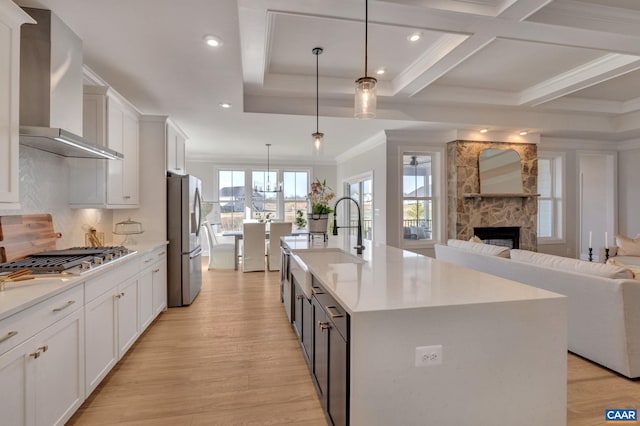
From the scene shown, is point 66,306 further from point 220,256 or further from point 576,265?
point 220,256

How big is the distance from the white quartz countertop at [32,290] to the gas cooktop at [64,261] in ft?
0.18

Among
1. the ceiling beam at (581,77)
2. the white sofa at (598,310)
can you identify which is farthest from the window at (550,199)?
the white sofa at (598,310)

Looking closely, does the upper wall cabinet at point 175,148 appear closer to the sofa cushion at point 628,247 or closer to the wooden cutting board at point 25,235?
the wooden cutting board at point 25,235

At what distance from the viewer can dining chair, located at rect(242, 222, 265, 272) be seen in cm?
610

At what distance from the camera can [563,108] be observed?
5.05 meters

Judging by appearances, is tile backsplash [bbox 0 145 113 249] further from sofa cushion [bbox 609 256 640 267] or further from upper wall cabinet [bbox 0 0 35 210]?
sofa cushion [bbox 609 256 640 267]

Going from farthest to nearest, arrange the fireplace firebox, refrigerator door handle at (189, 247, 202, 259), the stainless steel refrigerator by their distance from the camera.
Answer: the fireplace firebox → refrigerator door handle at (189, 247, 202, 259) → the stainless steel refrigerator

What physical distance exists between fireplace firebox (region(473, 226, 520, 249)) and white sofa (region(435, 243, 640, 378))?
9.72ft

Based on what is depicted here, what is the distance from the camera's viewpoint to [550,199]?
6.30m

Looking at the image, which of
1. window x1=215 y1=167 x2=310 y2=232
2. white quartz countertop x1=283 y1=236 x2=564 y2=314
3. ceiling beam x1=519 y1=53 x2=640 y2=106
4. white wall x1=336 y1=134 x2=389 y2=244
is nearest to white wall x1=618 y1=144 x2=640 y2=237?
ceiling beam x1=519 y1=53 x2=640 y2=106

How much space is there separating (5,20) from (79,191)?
5.22 feet

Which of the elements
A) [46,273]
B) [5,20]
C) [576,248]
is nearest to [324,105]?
[5,20]

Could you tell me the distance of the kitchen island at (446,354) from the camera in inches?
49.8

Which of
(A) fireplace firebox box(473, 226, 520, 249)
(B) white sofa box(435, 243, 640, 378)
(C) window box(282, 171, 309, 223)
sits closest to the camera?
(B) white sofa box(435, 243, 640, 378)
